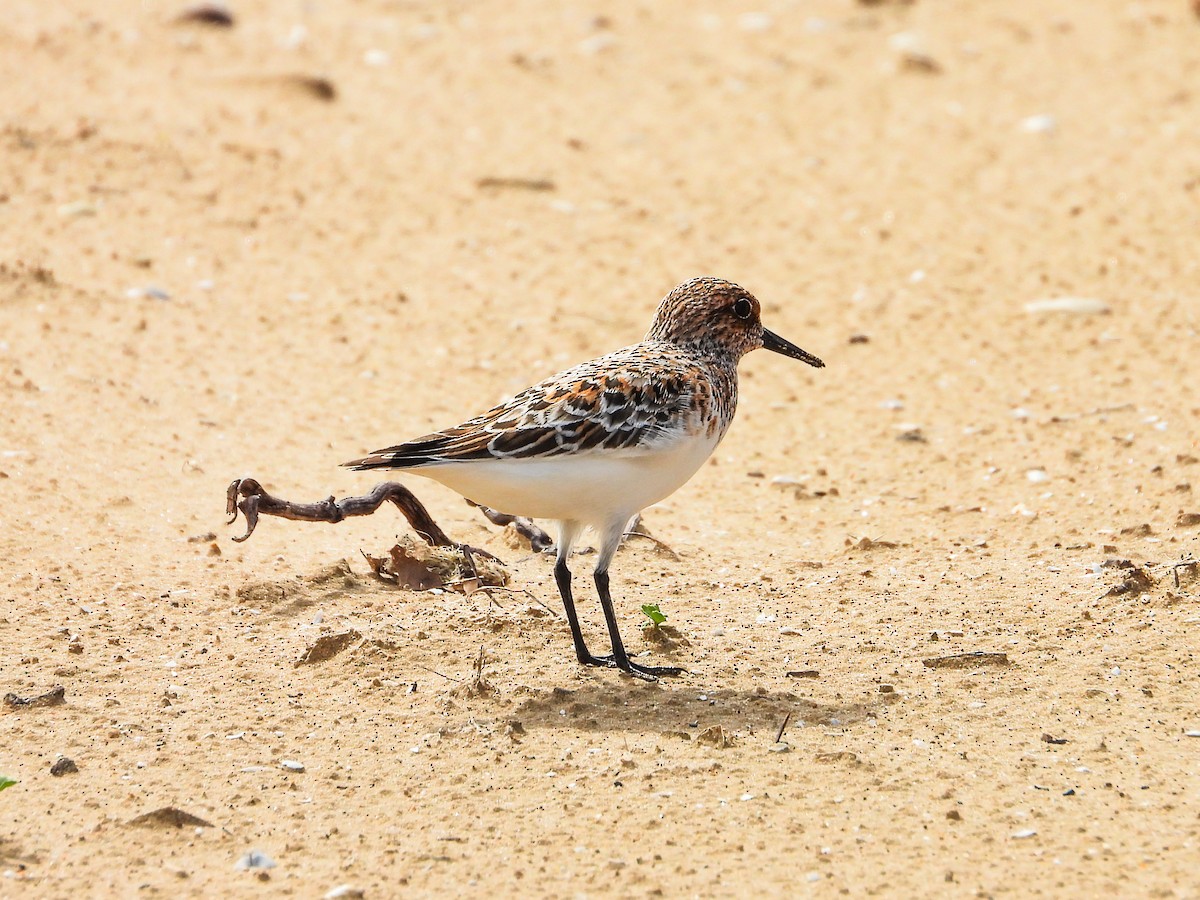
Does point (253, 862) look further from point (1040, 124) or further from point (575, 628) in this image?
point (1040, 124)

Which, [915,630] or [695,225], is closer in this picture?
[915,630]

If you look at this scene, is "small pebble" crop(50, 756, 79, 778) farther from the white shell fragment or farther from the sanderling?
the white shell fragment

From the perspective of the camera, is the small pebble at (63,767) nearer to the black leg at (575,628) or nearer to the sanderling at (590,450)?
the sanderling at (590,450)

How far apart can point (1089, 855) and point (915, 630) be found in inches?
78.8

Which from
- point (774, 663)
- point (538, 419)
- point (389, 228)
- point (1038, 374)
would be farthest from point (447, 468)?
point (389, 228)

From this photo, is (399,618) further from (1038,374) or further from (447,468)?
(1038,374)

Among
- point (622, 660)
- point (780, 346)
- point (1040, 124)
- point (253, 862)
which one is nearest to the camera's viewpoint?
point (253, 862)

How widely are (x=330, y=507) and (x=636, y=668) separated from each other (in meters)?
1.65

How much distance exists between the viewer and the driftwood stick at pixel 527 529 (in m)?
7.99

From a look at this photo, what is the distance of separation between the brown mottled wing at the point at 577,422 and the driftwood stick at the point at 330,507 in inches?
29.5

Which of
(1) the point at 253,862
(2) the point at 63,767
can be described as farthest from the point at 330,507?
(1) the point at 253,862

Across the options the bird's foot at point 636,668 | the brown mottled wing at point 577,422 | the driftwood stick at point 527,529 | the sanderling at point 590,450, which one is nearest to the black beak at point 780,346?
the sanderling at point 590,450

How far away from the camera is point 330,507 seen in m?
7.16

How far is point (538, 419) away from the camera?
6484 mm
